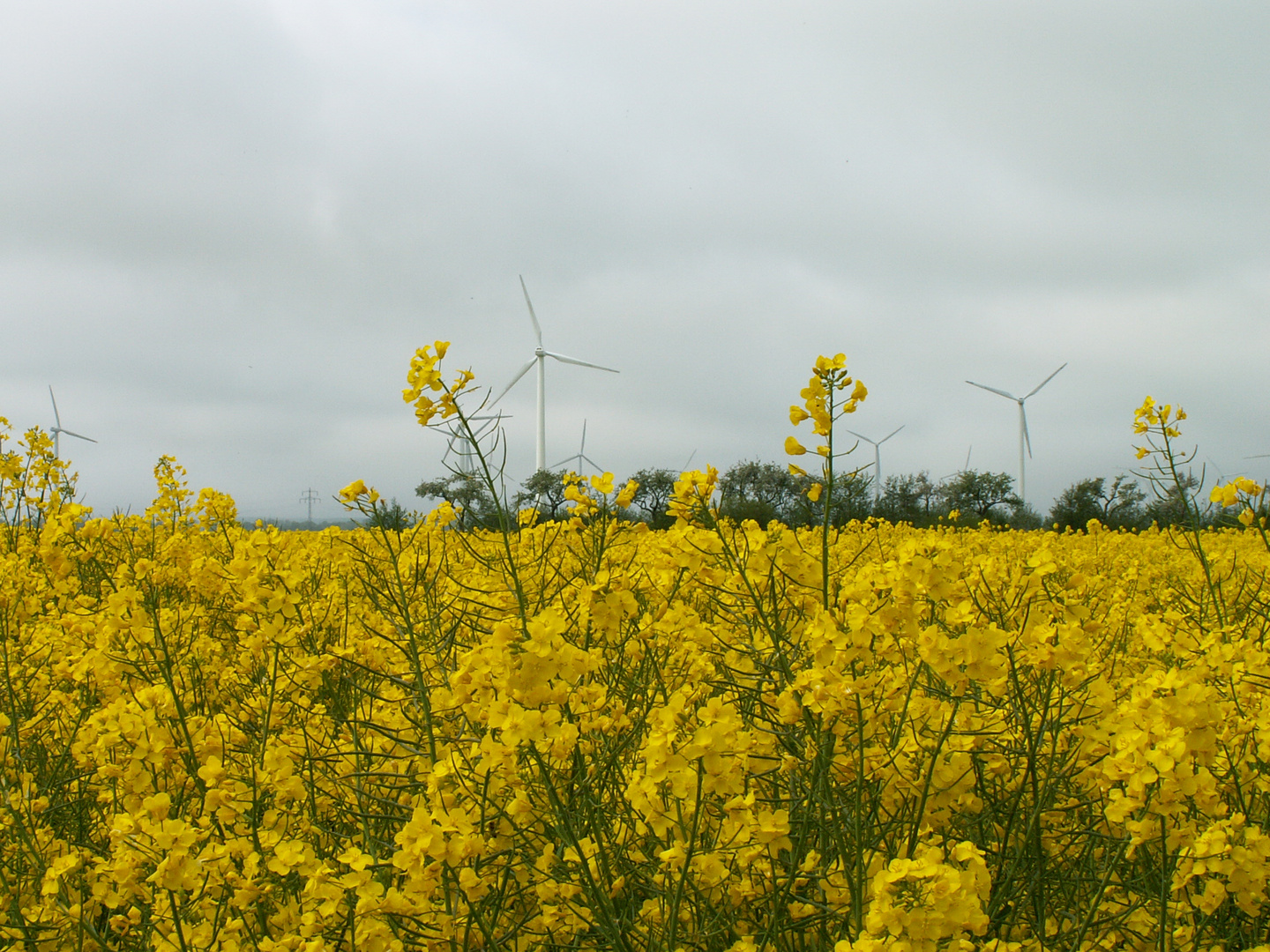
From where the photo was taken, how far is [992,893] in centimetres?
218

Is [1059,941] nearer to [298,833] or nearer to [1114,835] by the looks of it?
[1114,835]

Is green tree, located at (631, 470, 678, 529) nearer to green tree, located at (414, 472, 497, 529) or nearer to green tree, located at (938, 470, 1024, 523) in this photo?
green tree, located at (414, 472, 497, 529)

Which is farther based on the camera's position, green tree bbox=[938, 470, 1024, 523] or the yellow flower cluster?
green tree bbox=[938, 470, 1024, 523]

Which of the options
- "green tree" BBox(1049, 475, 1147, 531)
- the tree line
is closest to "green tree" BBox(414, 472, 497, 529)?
the tree line

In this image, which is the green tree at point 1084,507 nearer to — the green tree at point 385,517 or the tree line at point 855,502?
the tree line at point 855,502

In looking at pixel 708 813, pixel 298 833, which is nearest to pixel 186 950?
pixel 298 833

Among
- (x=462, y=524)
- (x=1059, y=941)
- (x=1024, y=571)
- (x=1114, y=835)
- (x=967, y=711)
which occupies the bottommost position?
(x=1059, y=941)

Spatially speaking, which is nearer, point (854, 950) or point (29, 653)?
point (854, 950)

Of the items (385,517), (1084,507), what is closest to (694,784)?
(385,517)

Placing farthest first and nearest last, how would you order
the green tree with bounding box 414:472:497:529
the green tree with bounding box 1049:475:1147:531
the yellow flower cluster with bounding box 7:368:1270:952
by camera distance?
the green tree with bounding box 1049:475:1147:531 → the green tree with bounding box 414:472:497:529 → the yellow flower cluster with bounding box 7:368:1270:952

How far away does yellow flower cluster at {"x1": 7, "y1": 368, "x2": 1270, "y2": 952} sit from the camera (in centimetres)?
166

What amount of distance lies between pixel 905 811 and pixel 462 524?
6.24 ft

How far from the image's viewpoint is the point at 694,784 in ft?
5.28

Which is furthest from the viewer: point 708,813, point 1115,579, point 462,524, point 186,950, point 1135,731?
point 1115,579
